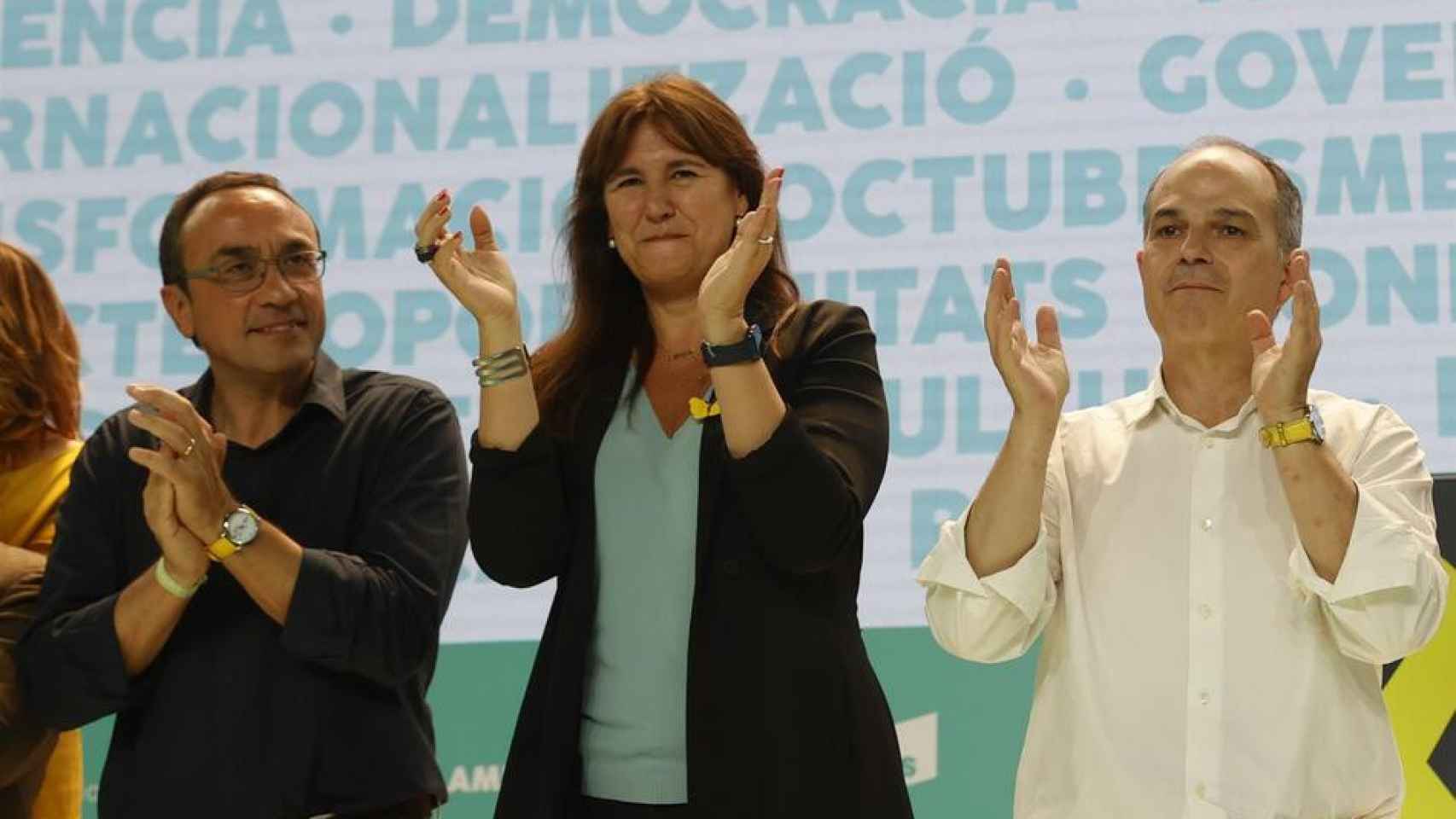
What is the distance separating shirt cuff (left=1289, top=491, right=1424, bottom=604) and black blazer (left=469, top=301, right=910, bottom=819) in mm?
588

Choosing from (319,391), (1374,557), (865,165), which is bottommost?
(1374,557)

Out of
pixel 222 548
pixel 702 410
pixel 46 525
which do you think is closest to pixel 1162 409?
pixel 702 410

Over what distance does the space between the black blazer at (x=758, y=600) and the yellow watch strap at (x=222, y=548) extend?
0.38 metres

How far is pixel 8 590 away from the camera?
11.0 ft

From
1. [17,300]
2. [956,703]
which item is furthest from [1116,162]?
[17,300]

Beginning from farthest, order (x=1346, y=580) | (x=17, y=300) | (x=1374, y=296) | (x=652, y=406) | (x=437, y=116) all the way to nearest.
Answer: (x=437, y=116) → (x=1374, y=296) → (x=17, y=300) → (x=652, y=406) → (x=1346, y=580)

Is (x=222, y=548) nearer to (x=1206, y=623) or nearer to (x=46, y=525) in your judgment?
(x=46, y=525)

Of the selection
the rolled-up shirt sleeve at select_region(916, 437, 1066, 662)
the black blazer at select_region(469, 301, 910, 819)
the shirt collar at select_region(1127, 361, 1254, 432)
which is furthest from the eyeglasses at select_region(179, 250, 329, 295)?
the shirt collar at select_region(1127, 361, 1254, 432)

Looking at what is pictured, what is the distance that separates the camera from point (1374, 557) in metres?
2.67

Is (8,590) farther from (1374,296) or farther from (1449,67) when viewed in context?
(1449,67)

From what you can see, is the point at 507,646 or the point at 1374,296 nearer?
the point at 1374,296

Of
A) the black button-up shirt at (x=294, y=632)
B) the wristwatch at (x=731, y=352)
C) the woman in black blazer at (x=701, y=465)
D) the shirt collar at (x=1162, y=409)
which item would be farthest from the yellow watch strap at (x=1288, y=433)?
the black button-up shirt at (x=294, y=632)

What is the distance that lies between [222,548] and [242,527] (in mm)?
40

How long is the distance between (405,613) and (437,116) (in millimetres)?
1696
